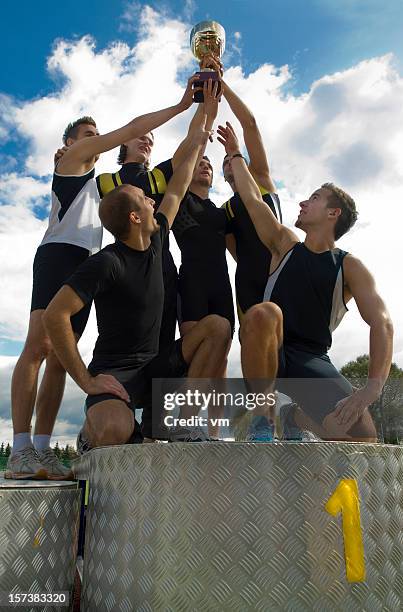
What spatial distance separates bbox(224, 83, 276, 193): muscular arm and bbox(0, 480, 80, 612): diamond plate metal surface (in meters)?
3.32

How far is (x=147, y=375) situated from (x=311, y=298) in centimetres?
113

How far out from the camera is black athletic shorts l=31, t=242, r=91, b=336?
3.49 metres

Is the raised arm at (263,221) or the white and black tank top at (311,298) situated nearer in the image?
the white and black tank top at (311,298)

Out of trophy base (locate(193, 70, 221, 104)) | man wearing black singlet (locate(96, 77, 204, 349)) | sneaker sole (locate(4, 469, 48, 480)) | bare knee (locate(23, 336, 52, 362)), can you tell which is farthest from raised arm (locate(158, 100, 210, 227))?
sneaker sole (locate(4, 469, 48, 480))

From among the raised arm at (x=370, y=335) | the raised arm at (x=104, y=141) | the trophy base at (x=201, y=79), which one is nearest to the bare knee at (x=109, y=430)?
the raised arm at (x=370, y=335)

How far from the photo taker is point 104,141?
3.88 metres

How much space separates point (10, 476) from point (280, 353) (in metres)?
1.65

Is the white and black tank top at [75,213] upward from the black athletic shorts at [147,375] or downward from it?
upward

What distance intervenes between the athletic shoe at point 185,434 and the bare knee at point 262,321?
59 cm

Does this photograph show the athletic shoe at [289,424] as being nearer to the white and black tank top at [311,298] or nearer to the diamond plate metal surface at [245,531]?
the white and black tank top at [311,298]

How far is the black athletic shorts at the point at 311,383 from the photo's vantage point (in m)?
2.88

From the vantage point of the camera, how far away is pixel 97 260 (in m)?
2.69

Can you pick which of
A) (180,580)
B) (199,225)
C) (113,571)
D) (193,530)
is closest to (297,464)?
(193,530)

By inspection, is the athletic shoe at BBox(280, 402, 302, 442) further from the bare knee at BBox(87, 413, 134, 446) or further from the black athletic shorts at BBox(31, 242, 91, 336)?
the black athletic shorts at BBox(31, 242, 91, 336)
